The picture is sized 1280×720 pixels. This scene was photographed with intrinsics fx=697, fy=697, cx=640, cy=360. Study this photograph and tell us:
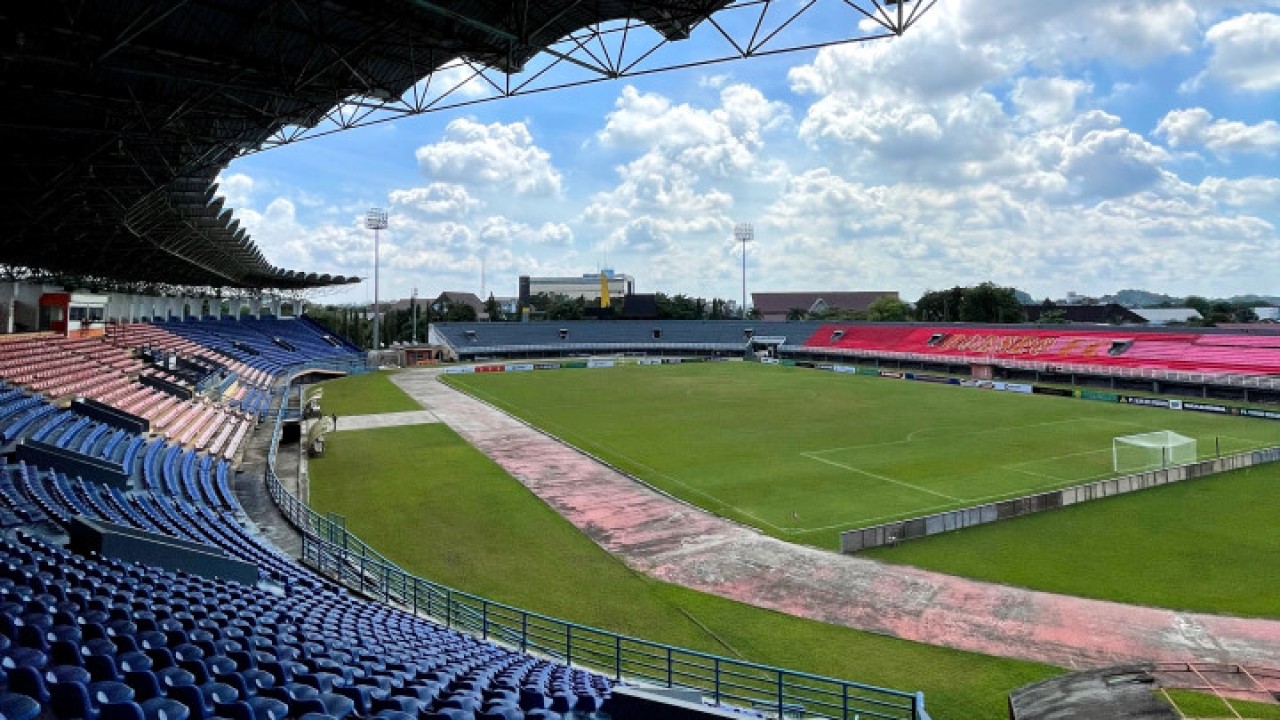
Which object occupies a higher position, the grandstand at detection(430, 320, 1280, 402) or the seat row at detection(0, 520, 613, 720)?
the grandstand at detection(430, 320, 1280, 402)

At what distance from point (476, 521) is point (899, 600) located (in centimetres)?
1352

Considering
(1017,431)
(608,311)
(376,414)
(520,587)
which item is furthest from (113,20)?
(608,311)

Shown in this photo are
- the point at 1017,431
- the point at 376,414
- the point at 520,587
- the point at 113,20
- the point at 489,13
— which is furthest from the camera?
the point at 376,414

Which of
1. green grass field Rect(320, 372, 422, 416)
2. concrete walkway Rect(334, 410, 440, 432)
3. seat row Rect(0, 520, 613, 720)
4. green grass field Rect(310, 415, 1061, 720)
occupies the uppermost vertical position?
seat row Rect(0, 520, 613, 720)

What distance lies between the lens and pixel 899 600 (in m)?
17.0

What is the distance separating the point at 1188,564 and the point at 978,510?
5418 millimetres

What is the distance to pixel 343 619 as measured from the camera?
1170 cm

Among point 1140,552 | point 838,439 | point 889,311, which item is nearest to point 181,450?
point 838,439

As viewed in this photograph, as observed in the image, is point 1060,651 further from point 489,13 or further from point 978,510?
point 489,13

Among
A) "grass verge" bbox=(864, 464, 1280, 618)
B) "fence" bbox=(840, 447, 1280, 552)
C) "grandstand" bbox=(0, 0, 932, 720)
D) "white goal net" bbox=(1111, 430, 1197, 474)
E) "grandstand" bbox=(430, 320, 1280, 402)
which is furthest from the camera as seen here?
"grandstand" bbox=(430, 320, 1280, 402)

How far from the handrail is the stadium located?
15cm

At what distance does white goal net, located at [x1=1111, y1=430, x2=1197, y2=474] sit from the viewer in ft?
97.5

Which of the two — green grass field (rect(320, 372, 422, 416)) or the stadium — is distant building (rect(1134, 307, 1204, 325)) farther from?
green grass field (rect(320, 372, 422, 416))

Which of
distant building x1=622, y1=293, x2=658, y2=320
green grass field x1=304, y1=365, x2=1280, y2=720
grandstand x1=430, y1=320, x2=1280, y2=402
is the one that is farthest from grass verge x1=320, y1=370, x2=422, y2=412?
distant building x1=622, y1=293, x2=658, y2=320
